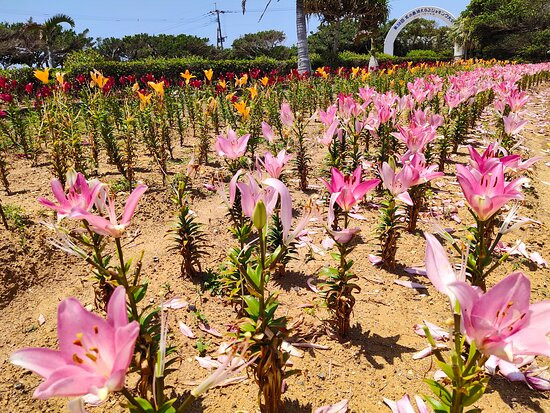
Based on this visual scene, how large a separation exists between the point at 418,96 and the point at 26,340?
442cm

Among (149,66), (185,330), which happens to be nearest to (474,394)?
(185,330)

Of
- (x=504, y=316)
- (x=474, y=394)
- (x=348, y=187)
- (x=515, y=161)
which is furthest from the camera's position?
(x=515, y=161)

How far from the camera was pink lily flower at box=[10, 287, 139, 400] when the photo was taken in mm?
707

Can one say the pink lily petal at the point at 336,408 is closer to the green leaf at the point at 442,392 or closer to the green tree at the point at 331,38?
the green leaf at the point at 442,392

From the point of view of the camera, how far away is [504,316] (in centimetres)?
87

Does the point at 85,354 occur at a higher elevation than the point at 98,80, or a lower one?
lower

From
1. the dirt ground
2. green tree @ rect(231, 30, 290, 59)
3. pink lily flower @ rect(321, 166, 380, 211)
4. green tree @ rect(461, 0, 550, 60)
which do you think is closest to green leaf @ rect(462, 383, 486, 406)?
the dirt ground

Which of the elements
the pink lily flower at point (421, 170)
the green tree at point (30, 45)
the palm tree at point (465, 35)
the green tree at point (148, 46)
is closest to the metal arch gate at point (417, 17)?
the palm tree at point (465, 35)

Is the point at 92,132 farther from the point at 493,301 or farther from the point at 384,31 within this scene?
the point at 384,31

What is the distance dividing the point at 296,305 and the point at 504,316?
1.71 meters

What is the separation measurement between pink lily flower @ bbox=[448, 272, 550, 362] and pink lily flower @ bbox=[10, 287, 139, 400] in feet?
2.34

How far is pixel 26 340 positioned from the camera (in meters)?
2.28

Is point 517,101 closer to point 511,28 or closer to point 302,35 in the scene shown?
point 302,35

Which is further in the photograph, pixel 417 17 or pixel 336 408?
pixel 417 17
